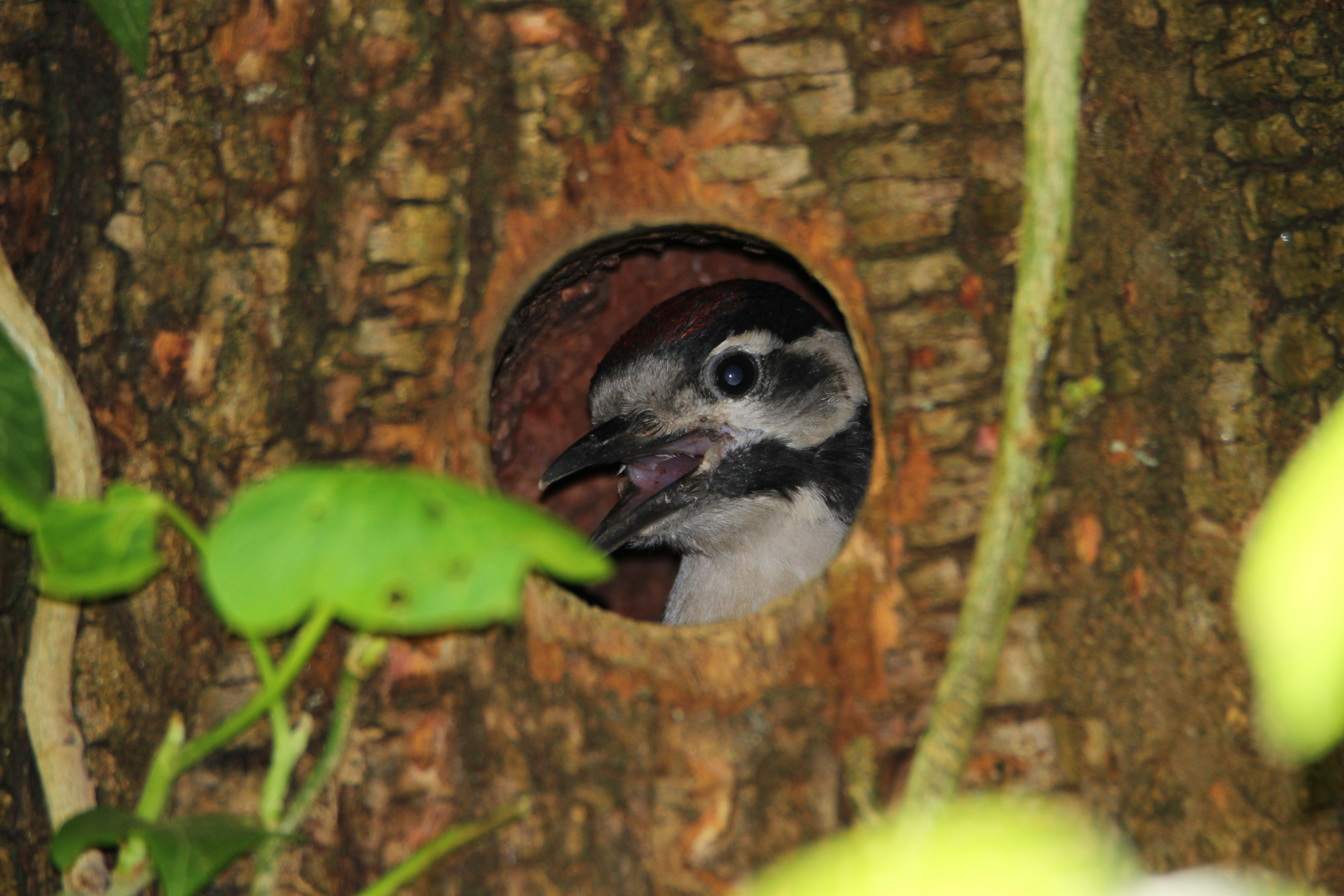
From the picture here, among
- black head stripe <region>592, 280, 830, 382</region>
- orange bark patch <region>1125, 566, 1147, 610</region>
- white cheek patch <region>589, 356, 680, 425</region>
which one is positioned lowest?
orange bark patch <region>1125, 566, 1147, 610</region>

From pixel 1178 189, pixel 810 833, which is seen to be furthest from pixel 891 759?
pixel 1178 189

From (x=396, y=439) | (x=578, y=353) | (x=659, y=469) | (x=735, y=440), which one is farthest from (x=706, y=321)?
(x=396, y=439)

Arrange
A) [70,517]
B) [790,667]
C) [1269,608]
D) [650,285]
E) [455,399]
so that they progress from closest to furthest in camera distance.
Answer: [1269,608]
[70,517]
[790,667]
[455,399]
[650,285]

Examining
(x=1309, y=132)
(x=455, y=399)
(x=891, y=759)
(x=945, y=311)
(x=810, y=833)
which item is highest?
(x=1309, y=132)

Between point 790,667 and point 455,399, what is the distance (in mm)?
767

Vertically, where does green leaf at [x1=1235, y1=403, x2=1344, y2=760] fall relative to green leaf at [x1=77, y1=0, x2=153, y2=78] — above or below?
below

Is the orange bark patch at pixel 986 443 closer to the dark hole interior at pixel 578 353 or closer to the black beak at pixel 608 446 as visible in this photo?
the black beak at pixel 608 446

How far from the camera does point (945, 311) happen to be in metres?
2.09

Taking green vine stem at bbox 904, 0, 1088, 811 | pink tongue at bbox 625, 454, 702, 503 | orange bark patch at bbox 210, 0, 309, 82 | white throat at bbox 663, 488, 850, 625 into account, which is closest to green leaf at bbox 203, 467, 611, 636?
green vine stem at bbox 904, 0, 1088, 811

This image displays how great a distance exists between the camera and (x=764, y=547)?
383 cm

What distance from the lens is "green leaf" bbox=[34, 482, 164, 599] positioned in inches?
55.4

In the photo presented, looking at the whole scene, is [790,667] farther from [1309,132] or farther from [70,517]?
[1309,132]

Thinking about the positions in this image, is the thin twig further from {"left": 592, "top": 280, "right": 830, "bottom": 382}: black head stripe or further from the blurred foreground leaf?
{"left": 592, "top": 280, "right": 830, "bottom": 382}: black head stripe

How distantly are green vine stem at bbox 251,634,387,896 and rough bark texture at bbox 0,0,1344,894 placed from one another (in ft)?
0.20
